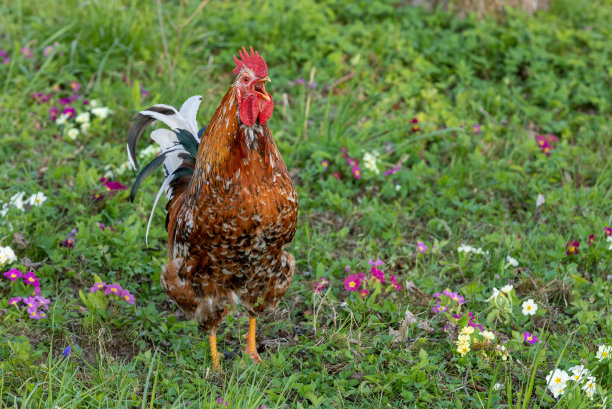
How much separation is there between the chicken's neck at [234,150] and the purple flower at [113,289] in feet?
3.36

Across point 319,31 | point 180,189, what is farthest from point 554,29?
point 180,189

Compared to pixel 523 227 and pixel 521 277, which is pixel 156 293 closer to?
pixel 521 277

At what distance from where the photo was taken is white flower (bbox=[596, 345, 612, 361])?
10.3ft

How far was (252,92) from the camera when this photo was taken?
2.80m

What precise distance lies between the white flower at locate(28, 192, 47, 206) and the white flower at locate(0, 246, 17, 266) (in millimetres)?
658

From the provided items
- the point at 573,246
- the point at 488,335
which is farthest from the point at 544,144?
the point at 488,335

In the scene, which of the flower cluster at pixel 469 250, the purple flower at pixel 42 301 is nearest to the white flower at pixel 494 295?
the flower cluster at pixel 469 250

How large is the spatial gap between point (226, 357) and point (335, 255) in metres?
1.12

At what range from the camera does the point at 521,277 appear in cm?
400

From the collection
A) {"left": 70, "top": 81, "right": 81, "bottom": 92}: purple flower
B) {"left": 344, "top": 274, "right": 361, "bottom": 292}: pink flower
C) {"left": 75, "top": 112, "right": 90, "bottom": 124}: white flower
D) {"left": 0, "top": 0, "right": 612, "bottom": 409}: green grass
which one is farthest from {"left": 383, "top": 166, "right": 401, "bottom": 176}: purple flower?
{"left": 70, "top": 81, "right": 81, "bottom": 92}: purple flower

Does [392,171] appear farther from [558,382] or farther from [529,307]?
[558,382]

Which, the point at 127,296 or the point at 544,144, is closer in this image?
the point at 127,296

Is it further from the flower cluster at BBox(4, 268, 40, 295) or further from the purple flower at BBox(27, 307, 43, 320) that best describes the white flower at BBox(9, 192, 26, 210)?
the purple flower at BBox(27, 307, 43, 320)

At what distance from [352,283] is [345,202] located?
1.12 m
